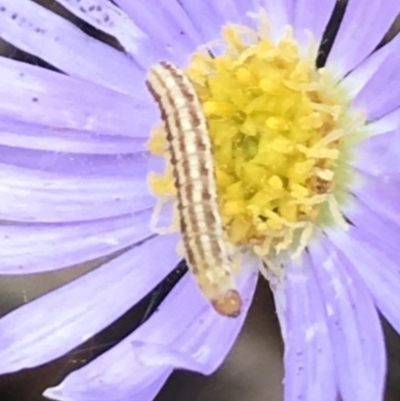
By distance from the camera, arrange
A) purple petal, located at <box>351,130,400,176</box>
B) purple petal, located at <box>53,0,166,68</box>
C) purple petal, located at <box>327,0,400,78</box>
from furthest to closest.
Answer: purple petal, located at <box>53,0,166,68</box>, purple petal, located at <box>327,0,400,78</box>, purple petal, located at <box>351,130,400,176</box>

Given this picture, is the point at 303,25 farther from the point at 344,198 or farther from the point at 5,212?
the point at 5,212

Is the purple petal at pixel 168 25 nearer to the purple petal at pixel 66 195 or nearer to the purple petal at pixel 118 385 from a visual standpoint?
the purple petal at pixel 66 195

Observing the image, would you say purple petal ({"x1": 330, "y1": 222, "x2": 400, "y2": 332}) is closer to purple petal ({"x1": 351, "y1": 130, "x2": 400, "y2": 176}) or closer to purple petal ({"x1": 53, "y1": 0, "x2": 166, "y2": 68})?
purple petal ({"x1": 351, "y1": 130, "x2": 400, "y2": 176})

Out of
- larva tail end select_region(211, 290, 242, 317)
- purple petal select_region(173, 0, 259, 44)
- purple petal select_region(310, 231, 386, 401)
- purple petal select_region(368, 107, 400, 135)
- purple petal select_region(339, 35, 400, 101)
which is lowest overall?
purple petal select_region(310, 231, 386, 401)

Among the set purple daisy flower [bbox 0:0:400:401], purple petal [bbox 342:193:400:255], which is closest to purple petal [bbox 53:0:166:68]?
purple daisy flower [bbox 0:0:400:401]

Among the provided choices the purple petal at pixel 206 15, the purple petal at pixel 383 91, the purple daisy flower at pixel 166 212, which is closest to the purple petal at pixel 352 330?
the purple daisy flower at pixel 166 212

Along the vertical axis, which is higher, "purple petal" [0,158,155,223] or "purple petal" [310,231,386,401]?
"purple petal" [0,158,155,223]

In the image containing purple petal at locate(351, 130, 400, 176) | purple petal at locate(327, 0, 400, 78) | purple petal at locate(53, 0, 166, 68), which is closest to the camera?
purple petal at locate(351, 130, 400, 176)
